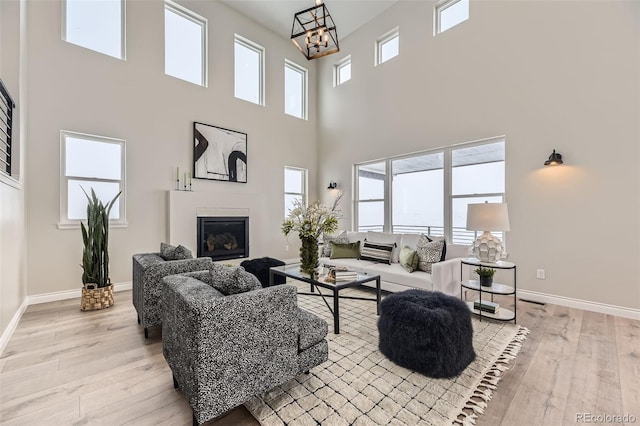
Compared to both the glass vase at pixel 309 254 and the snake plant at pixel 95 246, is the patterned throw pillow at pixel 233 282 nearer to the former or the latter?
the glass vase at pixel 309 254

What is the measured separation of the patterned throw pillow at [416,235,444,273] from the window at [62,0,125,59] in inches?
214

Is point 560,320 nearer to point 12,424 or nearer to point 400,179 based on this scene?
point 400,179

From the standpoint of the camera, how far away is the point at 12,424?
1552 mm

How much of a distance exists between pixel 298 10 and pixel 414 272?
5.52m

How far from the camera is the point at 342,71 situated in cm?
670

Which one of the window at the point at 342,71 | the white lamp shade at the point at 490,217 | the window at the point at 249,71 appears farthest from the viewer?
the window at the point at 342,71

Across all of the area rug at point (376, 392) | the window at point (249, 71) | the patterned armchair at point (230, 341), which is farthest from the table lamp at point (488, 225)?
the window at point (249, 71)

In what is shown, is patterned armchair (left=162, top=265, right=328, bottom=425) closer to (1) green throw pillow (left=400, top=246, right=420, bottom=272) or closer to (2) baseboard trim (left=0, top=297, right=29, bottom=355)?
(2) baseboard trim (left=0, top=297, right=29, bottom=355)

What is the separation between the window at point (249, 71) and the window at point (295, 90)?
2.21 ft

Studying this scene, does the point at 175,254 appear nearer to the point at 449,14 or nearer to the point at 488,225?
the point at 488,225

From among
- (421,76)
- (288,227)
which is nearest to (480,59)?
(421,76)

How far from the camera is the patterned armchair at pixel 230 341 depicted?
138 cm

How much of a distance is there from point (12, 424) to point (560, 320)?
15.2ft

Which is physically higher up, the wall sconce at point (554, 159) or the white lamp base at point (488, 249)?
the wall sconce at point (554, 159)
